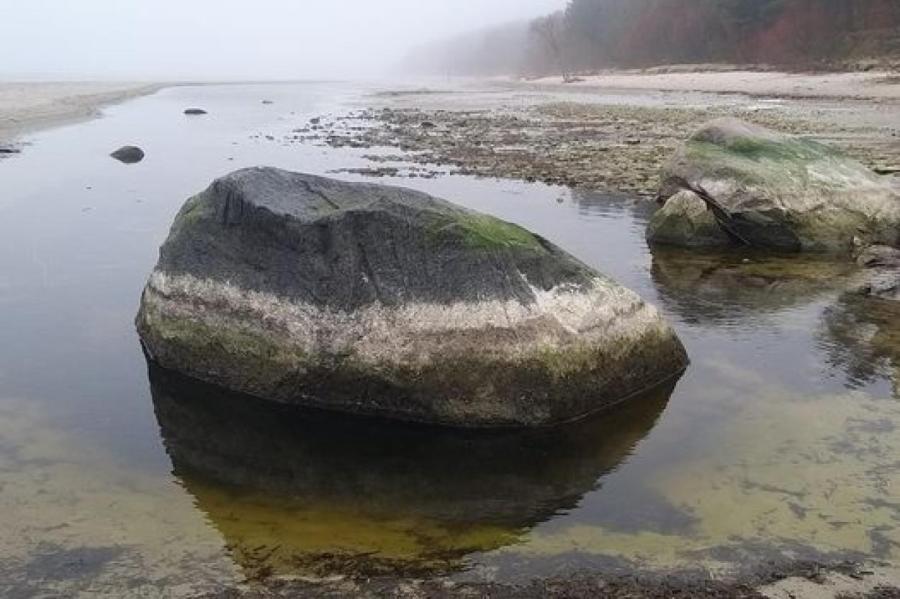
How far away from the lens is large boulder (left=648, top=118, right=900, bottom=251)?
11.9m

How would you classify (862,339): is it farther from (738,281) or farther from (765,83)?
(765,83)

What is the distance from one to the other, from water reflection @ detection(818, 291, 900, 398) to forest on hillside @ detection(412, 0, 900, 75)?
50.9 m

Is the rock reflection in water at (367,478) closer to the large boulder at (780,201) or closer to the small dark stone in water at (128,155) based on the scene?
the large boulder at (780,201)

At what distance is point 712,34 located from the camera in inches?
3127

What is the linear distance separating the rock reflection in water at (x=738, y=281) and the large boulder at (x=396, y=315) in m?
2.09

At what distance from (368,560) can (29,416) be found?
349 cm

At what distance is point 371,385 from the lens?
21.7ft

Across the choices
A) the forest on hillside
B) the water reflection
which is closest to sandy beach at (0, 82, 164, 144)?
the water reflection

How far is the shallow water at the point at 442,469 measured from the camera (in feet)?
15.8

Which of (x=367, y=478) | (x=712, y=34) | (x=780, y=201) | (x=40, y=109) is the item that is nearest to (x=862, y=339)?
(x=780, y=201)

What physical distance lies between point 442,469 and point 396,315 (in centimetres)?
131

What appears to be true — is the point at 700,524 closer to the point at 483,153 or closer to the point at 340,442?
the point at 340,442

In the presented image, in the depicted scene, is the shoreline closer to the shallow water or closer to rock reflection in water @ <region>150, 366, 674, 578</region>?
the shallow water

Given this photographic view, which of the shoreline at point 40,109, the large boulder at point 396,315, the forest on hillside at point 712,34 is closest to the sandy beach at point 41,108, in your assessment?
the shoreline at point 40,109
